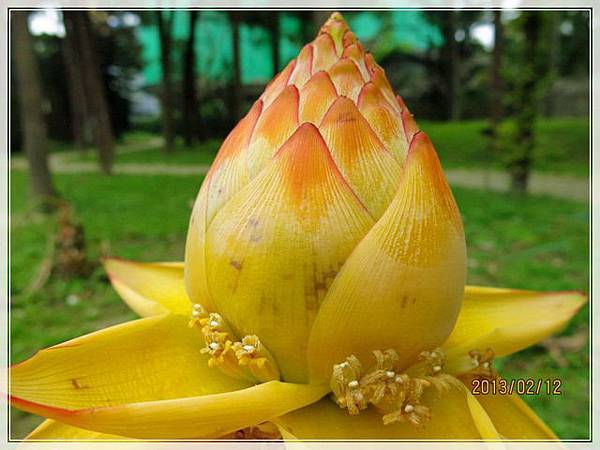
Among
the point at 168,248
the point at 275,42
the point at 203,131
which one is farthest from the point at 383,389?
the point at 168,248

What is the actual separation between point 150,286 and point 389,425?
7.4 inches

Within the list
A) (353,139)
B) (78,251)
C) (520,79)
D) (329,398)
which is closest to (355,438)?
(329,398)

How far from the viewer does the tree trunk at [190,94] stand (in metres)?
1.68

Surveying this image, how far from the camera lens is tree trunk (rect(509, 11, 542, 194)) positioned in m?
1.99

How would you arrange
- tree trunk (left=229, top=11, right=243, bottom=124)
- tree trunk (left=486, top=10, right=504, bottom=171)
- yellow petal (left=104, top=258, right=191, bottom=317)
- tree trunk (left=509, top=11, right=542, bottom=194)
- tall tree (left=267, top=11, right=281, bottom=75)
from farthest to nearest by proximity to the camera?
tree trunk (left=509, top=11, right=542, bottom=194)
tree trunk (left=486, top=10, right=504, bottom=171)
tree trunk (left=229, top=11, right=243, bottom=124)
tall tree (left=267, top=11, right=281, bottom=75)
yellow petal (left=104, top=258, right=191, bottom=317)

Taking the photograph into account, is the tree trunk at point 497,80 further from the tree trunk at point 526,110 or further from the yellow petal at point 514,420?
the yellow petal at point 514,420

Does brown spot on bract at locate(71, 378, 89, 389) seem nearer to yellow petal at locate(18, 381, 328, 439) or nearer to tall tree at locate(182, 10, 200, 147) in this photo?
yellow petal at locate(18, 381, 328, 439)

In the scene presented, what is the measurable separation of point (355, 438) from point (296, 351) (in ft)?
0.19

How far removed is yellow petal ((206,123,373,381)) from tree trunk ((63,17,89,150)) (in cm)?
167

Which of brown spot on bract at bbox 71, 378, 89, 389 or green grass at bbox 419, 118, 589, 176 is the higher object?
green grass at bbox 419, 118, 589, 176

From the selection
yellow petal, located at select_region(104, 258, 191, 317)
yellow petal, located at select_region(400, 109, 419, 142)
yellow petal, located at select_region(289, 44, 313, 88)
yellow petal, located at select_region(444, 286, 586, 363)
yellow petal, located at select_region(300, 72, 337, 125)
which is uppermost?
yellow petal, located at select_region(289, 44, 313, 88)

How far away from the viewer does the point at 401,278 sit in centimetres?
25

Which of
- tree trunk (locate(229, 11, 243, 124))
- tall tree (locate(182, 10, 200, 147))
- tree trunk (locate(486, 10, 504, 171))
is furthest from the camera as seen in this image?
tree trunk (locate(486, 10, 504, 171))
